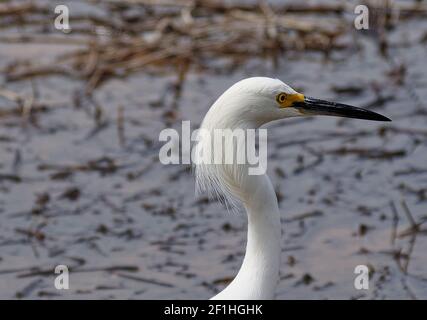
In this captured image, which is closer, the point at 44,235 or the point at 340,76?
the point at 44,235

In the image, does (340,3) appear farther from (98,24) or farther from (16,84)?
(16,84)

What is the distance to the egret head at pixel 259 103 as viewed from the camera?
13.3ft

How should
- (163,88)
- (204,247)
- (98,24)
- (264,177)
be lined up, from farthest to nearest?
(98,24)
(163,88)
(204,247)
(264,177)

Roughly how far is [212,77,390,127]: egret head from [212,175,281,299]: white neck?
0.95ft

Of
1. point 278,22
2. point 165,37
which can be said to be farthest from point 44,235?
point 278,22

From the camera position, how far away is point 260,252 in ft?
13.9

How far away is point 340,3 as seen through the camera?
32.8ft

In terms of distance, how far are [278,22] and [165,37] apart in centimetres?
113

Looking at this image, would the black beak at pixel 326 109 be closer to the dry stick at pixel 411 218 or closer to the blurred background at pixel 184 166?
the blurred background at pixel 184 166

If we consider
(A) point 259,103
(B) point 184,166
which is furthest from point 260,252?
(B) point 184,166

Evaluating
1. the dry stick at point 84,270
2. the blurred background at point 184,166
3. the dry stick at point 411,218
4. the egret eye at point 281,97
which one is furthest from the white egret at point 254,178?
the dry stick at point 411,218

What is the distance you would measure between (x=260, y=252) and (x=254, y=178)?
14.7 inches

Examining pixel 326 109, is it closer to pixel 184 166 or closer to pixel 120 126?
pixel 184 166

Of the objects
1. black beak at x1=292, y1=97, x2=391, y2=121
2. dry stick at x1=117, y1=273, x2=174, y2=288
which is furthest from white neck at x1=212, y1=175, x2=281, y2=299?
dry stick at x1=117, y1=273, x2=174, y2=288
